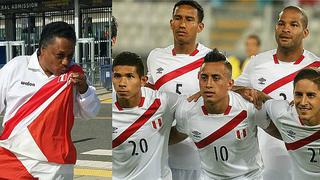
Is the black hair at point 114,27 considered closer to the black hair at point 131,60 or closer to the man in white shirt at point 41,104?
the black hair at point 131,60

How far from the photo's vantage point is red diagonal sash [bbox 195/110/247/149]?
195cm

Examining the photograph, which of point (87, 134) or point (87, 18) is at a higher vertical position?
point (87, 18)

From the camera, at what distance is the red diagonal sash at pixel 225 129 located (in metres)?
1.95

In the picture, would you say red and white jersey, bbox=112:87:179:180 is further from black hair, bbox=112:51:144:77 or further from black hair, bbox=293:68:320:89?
black hair, bbox=293:68:320:89

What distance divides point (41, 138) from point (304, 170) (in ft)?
3.88

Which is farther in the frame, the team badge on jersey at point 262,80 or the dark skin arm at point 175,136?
the dark skin arm at point 175,136

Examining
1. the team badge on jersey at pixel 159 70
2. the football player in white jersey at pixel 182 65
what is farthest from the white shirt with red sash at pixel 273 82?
the team badge on jersey at pixel 159 70

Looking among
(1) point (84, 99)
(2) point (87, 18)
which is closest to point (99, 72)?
(2) point (87, 18)

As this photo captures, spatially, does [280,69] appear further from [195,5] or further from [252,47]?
[195,5]

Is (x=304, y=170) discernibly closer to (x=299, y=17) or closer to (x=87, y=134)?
(x=299, y=17)

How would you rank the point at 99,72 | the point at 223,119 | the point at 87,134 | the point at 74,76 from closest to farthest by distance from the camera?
the point at 223,119
the point at 74,76
the point at 87,134
the point at 99,72

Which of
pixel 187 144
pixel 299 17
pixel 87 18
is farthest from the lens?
pixel 87 18

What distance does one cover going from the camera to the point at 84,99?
236 centimetres

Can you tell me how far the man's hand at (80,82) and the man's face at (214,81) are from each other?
64 cm
